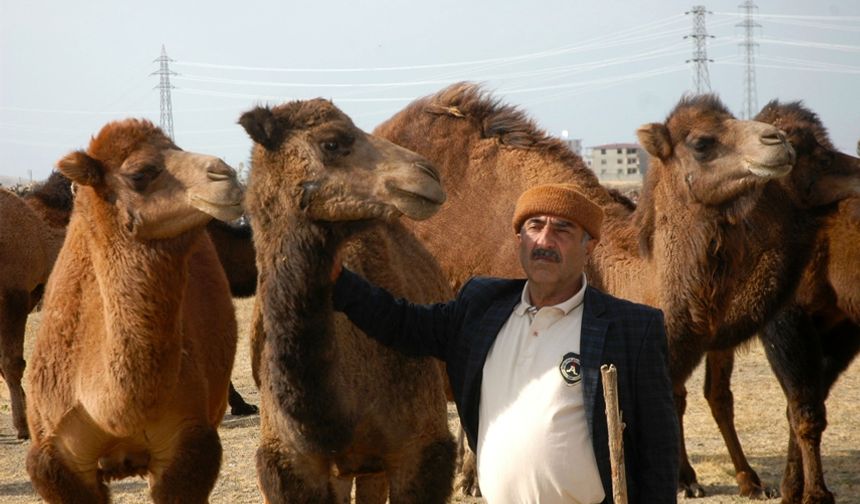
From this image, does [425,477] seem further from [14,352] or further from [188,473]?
[14,352]

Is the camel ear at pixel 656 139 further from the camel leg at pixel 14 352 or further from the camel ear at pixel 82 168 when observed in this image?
the camel leg at pixel 14 352

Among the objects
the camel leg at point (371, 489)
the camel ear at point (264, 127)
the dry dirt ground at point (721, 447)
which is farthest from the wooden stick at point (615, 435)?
the dry dirt ground at point (721, 447)

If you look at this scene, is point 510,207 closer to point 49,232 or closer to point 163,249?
point 163,249

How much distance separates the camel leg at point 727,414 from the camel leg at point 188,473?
14.0 ft

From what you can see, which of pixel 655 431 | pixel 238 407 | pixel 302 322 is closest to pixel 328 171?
pixel 302 322

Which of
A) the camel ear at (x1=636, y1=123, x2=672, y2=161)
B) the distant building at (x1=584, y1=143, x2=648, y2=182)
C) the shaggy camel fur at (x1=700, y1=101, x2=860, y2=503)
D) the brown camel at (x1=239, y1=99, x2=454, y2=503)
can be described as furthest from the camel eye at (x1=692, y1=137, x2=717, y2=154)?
the distant building at (x1=584, y1=143, x2=648, y2=182)

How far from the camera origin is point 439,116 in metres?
8.38

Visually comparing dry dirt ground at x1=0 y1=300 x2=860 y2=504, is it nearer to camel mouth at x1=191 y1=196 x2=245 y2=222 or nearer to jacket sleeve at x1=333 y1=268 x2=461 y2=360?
camel mouth at x1=191 y1=196 x2=245 y2=222

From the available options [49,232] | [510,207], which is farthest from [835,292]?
[49,232]

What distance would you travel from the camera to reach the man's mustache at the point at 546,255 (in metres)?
4.09

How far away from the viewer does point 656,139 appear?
680 cm

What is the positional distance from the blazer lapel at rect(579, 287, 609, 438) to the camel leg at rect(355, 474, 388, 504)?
207cm

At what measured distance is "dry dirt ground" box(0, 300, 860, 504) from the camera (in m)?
8.55

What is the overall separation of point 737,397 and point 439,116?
5.29m
